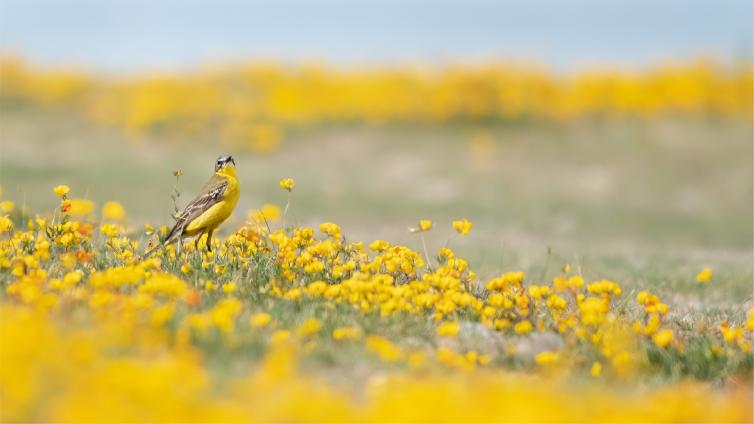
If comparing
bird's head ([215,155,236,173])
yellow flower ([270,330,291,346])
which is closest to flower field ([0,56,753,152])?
bird's head ([215,155,236,173])

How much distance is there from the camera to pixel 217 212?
22.3 feet

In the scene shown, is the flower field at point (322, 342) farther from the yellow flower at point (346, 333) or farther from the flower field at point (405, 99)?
the flower field at point (405, 99)

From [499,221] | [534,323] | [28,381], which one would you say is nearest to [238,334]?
[28,381]

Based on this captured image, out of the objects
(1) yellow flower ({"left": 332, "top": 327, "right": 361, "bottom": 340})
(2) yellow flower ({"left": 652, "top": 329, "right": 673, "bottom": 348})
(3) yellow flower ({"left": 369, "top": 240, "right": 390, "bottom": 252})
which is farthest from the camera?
(3) yellow flower ({"left": 369, "top": 240, "right": 390, "bottom": 252})

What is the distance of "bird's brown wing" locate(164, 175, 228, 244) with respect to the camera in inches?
268

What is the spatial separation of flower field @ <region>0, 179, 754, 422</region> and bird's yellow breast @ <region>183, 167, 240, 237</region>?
8.8 inches

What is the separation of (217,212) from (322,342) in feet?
6.89

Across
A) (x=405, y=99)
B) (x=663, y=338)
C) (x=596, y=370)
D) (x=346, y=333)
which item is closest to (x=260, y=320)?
(x=346, y=333)

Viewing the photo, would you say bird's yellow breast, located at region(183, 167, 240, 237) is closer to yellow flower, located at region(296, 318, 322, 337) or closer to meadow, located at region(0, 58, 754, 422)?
meadow, located at region(0, 58, 754, 422)

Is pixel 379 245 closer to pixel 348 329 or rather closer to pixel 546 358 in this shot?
pixel 348 329

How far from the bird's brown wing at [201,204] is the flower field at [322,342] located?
0.50ft

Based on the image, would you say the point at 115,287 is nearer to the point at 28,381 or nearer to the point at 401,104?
the point at 28,381

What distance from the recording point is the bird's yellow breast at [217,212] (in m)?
6.80

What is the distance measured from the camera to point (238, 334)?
4836 millimetres
